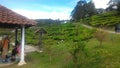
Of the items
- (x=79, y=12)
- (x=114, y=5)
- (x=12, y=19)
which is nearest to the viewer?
(x=12, y=19)

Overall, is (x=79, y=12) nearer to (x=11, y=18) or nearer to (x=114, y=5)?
(x=114, y=5)

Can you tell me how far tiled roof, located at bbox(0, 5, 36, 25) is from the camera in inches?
574

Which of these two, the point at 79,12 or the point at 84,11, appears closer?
the point at 84,11

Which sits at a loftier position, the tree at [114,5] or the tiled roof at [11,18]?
the tree at [114,5]

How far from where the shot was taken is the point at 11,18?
14992 millimetres

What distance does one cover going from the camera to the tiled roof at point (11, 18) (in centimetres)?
1459

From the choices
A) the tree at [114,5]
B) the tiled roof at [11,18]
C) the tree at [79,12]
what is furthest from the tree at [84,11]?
the tiled roof at [11,18]

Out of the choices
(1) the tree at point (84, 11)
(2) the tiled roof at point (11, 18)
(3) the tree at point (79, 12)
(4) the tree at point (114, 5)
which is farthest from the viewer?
(3) the tree at point (79, 12)

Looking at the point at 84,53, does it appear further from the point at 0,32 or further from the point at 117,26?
the point at 117,26

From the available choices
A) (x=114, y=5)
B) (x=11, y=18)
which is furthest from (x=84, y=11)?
(x=11, y=18)

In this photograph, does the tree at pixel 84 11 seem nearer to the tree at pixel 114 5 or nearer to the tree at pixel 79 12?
the tree at pixel 79 12

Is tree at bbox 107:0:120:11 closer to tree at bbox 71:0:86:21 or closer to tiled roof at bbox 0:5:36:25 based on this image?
tree at bbox 71:0:86:21

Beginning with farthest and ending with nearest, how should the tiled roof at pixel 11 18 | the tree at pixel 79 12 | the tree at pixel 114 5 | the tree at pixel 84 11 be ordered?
1. the tree at pixel 79 12
2. the tree at pixel 84 11
3. the tree at pixel 114 5
4. the tiled roof at pixel 11 18

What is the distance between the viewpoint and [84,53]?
543 inches
